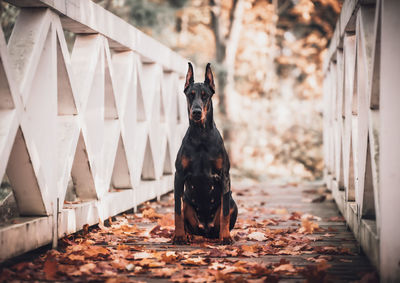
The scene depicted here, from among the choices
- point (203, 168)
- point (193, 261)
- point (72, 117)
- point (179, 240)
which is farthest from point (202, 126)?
point (193, 261)

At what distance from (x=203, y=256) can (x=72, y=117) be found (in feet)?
5.28

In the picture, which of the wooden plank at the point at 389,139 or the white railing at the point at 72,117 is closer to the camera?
the wooden plank at the point at 389,139

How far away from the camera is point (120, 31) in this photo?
5.44 metres

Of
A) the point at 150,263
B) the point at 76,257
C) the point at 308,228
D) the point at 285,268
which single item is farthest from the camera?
the point at 308,228

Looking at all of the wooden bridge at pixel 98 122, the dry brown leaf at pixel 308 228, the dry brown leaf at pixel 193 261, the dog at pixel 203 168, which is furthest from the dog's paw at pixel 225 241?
the wooden bridge at pixel 98 122

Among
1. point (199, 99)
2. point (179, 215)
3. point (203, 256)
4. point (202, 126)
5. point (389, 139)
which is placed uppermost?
point (199, 99)

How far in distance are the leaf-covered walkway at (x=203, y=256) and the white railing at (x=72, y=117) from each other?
8.0 inches

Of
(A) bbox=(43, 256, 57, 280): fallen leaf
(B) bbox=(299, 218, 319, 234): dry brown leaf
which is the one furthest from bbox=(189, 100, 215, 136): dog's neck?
(A) bbox=(43, 256, 57, 280): fallen leaf

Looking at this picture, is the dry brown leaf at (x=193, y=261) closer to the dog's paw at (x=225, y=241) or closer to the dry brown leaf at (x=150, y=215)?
the dog's paw at (x=225, y=241)

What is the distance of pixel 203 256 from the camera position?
367 centimetres

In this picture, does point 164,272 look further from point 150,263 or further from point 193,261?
point 193,261

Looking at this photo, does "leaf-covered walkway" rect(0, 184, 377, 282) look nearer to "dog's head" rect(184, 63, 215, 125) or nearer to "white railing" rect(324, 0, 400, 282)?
"white railing" rect(324, 0, 400, 282)

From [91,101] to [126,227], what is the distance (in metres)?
1.25

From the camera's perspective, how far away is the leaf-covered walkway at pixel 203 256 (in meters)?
3.01
